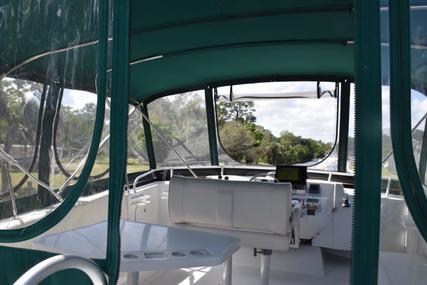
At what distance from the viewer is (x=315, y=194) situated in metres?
3.92

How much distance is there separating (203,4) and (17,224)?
1.63m

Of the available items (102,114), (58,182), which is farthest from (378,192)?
(58,182)

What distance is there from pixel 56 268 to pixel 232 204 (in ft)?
6.50

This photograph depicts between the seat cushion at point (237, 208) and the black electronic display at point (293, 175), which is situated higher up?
the black electronic display at point (293, 175)

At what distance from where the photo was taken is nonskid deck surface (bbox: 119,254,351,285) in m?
3.09

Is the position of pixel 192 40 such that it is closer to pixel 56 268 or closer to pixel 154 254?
pixel 154 254

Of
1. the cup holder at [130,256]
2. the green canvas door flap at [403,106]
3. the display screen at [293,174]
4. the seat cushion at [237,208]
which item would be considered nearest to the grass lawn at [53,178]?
the cup holder at [130,256]

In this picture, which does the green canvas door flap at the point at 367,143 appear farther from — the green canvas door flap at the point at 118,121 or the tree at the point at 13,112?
the tree at the point at 13,112

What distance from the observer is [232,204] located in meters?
2.90

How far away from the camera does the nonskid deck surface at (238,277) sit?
10.2 feet

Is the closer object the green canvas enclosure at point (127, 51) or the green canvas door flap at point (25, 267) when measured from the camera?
the green canvas enclosure at point (127, 51)

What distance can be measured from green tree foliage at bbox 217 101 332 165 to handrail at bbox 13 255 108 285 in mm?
3797

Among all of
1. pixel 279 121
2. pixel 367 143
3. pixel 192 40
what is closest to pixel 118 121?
pixel 367 143

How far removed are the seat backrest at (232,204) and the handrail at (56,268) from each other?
1.74m
